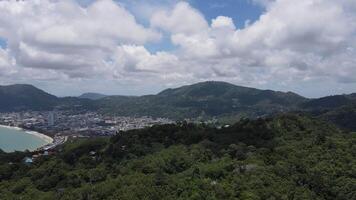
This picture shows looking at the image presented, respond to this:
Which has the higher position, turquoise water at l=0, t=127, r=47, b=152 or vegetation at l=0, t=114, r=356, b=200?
vegetation at l=0, t=114, r=356, b=200

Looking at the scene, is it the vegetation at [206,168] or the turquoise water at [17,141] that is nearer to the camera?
the vegetation at [206,168]

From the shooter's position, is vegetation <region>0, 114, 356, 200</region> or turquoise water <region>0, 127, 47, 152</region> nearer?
vegetation <region>0, 114, 356, 200</region>

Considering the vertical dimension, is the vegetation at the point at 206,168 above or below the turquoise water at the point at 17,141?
above

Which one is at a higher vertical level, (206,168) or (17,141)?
(206,168)

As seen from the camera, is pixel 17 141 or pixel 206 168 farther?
pixel 17 141
